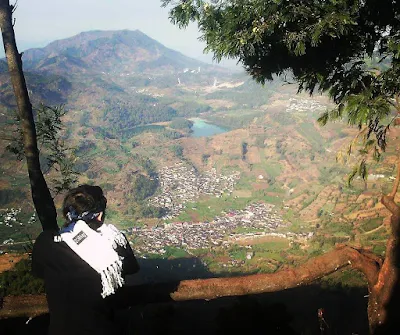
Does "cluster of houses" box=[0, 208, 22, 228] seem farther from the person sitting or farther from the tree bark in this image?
the person sitting

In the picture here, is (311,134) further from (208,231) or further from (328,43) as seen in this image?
(328,43)

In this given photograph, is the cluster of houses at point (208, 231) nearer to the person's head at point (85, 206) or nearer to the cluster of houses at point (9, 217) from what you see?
the cluster of houses at point (9, 217)

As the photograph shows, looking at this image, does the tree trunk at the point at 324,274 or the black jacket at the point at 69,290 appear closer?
the black jacket at the point at 69,290

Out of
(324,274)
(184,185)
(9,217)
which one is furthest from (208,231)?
(324,274)

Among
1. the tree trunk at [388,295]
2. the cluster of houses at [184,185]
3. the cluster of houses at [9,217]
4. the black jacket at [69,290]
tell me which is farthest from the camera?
the cluster of houses at [184,185]

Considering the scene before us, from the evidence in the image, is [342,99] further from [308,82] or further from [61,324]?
[61,324]

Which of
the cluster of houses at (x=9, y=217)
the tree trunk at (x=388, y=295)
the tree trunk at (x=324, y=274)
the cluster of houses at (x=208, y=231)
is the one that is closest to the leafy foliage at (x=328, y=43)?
the tree trunk at (x=324, y=274)
